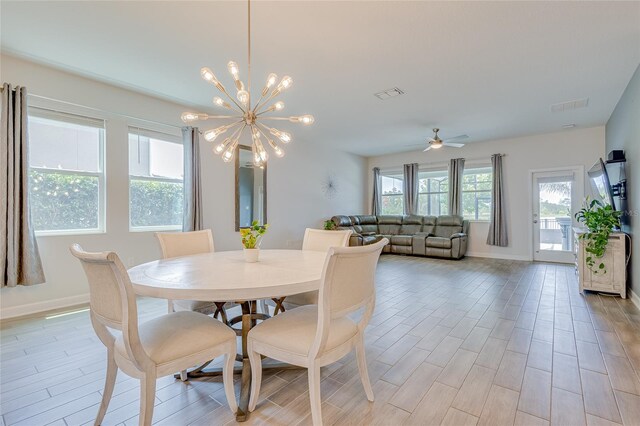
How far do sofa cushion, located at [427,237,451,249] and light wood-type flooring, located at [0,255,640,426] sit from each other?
3184 mm

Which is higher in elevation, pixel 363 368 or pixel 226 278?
pixel 226 278

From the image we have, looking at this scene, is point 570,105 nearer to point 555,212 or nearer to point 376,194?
point 555,212

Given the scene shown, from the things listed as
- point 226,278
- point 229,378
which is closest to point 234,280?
point 226,278

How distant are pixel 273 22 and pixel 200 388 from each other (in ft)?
9.30

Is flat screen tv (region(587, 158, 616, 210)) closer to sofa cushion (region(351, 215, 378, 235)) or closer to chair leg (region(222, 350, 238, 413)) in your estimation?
sofa cushion (region(351, 215, 378, 235))

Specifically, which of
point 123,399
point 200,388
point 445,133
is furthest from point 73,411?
point 445,133

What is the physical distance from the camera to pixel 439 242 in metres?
6.64

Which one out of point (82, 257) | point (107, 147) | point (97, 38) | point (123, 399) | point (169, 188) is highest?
point (97, 38)

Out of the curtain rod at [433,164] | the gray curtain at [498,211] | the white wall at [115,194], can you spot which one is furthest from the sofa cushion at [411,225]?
the white wall at [115,194]

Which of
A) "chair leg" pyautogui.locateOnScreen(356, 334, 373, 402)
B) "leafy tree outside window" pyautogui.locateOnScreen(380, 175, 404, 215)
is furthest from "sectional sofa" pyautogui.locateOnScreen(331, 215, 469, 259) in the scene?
"chair leg" pyautogui.locateOnScreen(356, 334, 373, 402)

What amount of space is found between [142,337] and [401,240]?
6.41 meters

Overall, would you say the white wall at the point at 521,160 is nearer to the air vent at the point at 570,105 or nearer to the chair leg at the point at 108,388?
the air vent at the point at 570,105

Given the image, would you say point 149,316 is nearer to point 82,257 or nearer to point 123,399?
point 123,399

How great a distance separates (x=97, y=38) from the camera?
8.77ft
